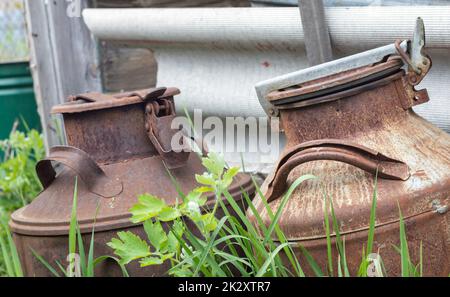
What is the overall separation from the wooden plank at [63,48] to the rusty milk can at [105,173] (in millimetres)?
1259

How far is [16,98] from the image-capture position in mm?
4789

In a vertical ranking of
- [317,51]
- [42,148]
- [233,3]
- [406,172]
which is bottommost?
[42,148]

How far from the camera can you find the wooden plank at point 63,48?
143 inches

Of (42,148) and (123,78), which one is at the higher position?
(123,78)

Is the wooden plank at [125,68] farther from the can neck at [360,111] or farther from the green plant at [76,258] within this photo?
the can neck at [360,111]

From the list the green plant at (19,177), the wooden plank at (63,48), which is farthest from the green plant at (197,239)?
the wooden plank at (63,48)

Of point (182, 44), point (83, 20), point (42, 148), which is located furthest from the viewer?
point (42, 148)

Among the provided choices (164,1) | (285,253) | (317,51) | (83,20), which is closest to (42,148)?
(83,20)

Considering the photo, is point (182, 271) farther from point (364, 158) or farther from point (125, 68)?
point (125, 68)

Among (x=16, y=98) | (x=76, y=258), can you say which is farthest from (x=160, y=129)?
(x=16, y=98)

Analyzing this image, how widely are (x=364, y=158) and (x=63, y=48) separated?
2297 mm

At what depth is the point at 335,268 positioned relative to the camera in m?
1.83

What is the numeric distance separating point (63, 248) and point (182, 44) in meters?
1.20
